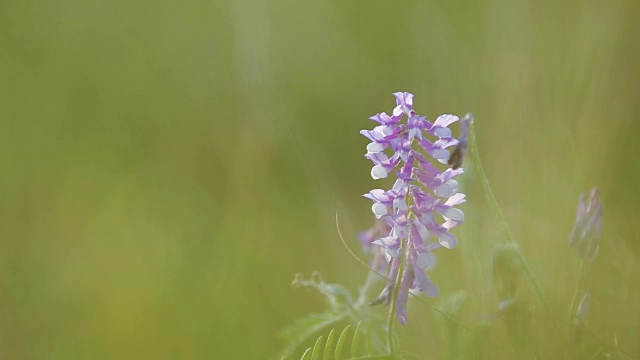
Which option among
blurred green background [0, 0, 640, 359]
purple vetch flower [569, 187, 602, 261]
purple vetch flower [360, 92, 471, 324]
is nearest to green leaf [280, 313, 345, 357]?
blurred green background [0, 0, 640, 359]

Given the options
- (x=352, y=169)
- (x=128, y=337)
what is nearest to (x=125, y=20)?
(x=352, y=169)

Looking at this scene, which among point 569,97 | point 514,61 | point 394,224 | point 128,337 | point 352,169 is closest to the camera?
point 394,224

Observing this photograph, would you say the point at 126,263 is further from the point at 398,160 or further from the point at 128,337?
the point at 398,160

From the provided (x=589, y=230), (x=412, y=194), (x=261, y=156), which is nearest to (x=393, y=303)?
(x=412, y=194)

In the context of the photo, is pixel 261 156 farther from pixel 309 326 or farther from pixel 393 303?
pixel 393 303

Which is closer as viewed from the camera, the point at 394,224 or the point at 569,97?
the point at 394,224

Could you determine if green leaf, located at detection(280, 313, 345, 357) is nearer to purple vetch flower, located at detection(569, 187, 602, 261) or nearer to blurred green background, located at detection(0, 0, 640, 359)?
blurred green background, located at detection(0, 0, 640, 359)
